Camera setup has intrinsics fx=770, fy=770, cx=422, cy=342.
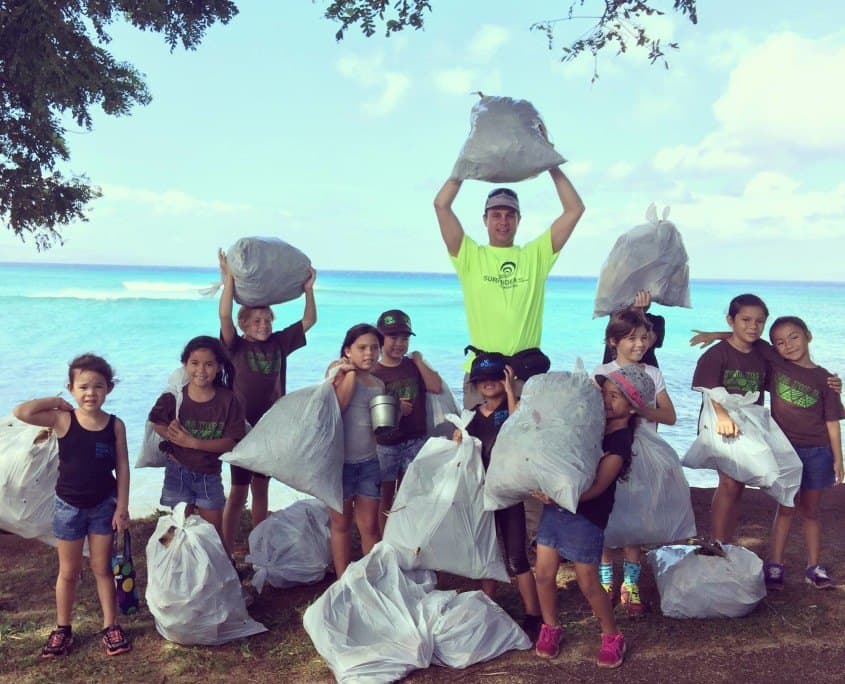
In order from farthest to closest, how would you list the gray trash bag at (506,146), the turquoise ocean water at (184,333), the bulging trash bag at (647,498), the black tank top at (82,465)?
the turquoise ocean water at (184,333), the gray trash bag at (506,146), the bulging trash bag at (647,498), the black tank top at (82,465)

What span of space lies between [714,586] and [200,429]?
233 cm

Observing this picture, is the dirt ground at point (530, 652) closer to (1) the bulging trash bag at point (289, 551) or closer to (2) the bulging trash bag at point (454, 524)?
(1) the bulging trash bag at point (289, 551)

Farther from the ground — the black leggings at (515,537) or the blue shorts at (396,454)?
the blue shorts at (396,454)

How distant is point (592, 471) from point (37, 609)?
2.70 meters

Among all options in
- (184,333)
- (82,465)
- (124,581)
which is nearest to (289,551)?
(124,581)

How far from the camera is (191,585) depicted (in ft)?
10.1

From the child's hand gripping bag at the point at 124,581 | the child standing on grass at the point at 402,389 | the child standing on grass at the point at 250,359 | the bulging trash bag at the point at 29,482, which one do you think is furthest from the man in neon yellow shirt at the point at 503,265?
the bulging trash bag at the point at 29,482

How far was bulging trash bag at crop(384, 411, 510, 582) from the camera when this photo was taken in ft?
10.5

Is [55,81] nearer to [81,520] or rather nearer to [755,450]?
[81,520]

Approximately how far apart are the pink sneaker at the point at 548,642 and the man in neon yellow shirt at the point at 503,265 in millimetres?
1012

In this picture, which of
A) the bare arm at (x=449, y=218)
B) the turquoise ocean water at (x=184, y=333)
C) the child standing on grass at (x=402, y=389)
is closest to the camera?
the bare arm at (x=449, y=218)

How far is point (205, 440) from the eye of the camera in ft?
11.0

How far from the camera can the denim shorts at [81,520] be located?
10.3 ft

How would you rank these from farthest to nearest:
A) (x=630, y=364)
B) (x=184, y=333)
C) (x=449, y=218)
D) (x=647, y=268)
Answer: (x=184, y=333), (x=647, y=268), (x=449, y=218), (x=630, y=364)
